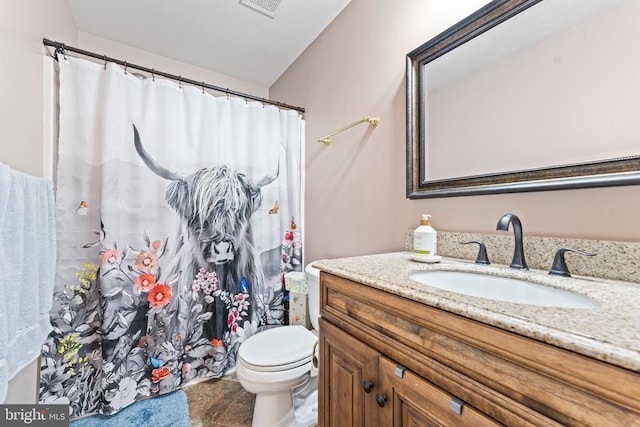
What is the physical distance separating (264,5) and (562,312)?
196 cm

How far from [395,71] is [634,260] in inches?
44.1

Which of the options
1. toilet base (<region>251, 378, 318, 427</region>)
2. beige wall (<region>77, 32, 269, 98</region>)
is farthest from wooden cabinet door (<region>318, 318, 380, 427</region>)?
beige wall (<region>77, 32, 269, 98</region>)

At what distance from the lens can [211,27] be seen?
1738 millimetres

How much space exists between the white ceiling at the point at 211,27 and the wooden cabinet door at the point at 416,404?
6.26 ft

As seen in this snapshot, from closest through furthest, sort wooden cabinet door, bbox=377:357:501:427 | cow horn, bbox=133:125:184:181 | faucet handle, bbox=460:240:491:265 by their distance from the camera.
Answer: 1. wooden cabinet door, bbox=377:357:501:427
2. faucet handle, bbox=460:240:491:265
3. cow horn, bbox=133:125:184:181

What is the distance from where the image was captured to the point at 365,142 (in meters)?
1.46

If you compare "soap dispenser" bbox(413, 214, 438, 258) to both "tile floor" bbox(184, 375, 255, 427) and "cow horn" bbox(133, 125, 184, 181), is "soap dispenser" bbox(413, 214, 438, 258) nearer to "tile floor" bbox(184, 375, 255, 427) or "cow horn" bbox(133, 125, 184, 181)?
"tile floor" bbox(184, 375, 255, 427)

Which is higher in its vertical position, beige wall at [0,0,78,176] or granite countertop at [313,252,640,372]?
beige wall at [0,0,78,176]

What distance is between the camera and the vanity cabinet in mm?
342

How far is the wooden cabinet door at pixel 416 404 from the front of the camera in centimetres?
48

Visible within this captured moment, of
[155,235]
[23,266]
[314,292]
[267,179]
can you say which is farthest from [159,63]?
[314,292]

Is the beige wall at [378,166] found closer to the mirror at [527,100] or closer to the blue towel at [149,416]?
the mirror at [527,100]

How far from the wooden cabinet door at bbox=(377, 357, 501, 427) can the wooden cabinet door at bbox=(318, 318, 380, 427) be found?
0.12 ft

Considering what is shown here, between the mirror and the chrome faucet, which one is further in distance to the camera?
the chrome faucet
